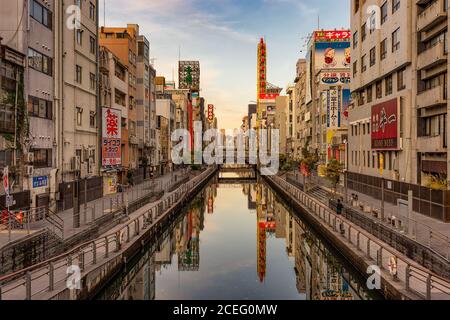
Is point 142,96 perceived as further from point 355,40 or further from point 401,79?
point 401,79

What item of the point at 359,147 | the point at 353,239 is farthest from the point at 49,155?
the point at 359,147

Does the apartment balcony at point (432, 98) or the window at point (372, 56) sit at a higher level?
the window at point (372, 56)

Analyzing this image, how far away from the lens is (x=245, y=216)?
178 ft

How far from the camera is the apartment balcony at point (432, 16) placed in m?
30.8

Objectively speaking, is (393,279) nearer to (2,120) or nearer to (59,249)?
(59,249)

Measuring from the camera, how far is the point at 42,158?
3152 cm

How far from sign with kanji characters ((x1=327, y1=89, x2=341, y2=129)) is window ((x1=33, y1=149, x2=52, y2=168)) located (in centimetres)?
4799

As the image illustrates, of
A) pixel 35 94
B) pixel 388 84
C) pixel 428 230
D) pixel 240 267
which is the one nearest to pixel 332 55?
pixel 388 84

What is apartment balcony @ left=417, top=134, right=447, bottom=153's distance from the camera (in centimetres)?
3127

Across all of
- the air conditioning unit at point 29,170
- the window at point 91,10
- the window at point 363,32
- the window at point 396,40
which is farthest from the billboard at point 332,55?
the air conditioning unit at point 29,170

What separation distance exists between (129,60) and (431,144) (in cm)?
4356

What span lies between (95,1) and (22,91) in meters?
20.8

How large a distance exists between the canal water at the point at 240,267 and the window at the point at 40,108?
12.8 meters

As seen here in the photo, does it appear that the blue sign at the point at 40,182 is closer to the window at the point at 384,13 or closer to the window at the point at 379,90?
the window at the point at 379,90
